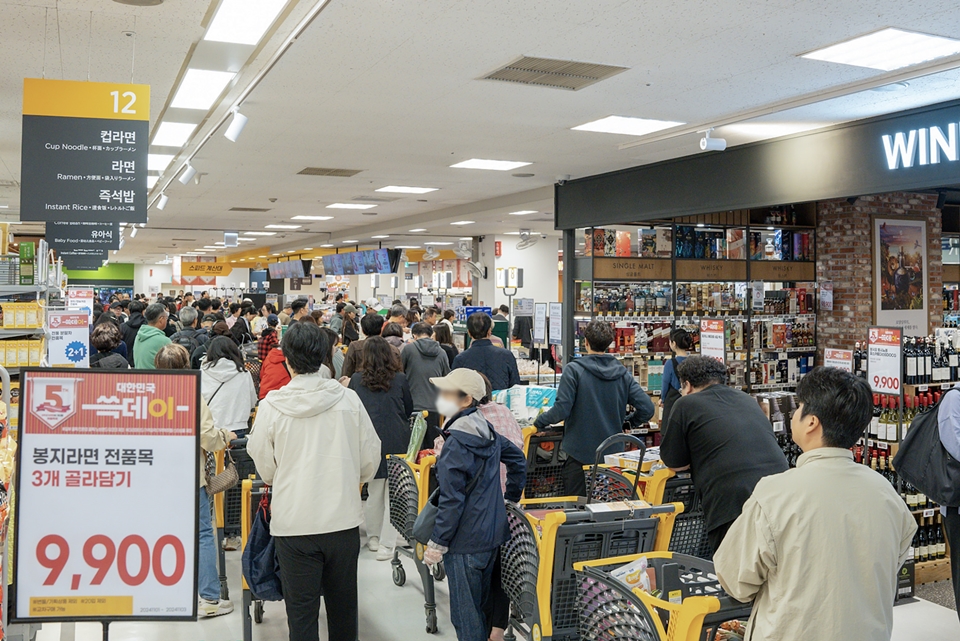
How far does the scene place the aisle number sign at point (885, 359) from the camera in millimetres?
5207

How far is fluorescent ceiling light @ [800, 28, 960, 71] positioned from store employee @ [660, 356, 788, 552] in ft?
7.80

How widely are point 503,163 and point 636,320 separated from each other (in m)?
2.37

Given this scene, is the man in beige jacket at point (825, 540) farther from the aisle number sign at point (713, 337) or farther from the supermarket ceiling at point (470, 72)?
the aisle number sign at point (713, 337)

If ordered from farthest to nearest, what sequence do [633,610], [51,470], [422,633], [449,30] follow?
1. [449,30]
2. [422,633]
3. [633,610]
4. [51,470]

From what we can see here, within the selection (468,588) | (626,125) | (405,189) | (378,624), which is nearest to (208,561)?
(378,624)

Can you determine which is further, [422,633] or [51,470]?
[422,633]

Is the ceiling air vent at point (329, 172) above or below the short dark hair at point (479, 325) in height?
above

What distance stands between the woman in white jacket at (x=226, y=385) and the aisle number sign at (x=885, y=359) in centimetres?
413

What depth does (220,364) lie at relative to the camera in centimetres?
521

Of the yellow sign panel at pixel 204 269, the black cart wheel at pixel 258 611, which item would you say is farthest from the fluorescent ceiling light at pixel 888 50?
the yellow sign panel at pixel 204 269

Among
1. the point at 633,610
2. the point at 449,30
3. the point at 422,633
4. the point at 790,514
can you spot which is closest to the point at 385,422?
the point at 422,633

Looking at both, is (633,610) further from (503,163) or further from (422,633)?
(503,163)

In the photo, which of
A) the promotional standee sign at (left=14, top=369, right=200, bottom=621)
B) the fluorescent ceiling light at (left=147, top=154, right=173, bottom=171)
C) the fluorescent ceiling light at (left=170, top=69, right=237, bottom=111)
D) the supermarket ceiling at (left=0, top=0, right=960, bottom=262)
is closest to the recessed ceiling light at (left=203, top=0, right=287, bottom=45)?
the supermarket ceiling at (left=0, top=0, right=960, bottom=262)

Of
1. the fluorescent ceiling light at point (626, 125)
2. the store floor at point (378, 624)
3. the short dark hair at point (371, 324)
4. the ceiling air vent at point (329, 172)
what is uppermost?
the ceiling air vent at point (329, 172)
